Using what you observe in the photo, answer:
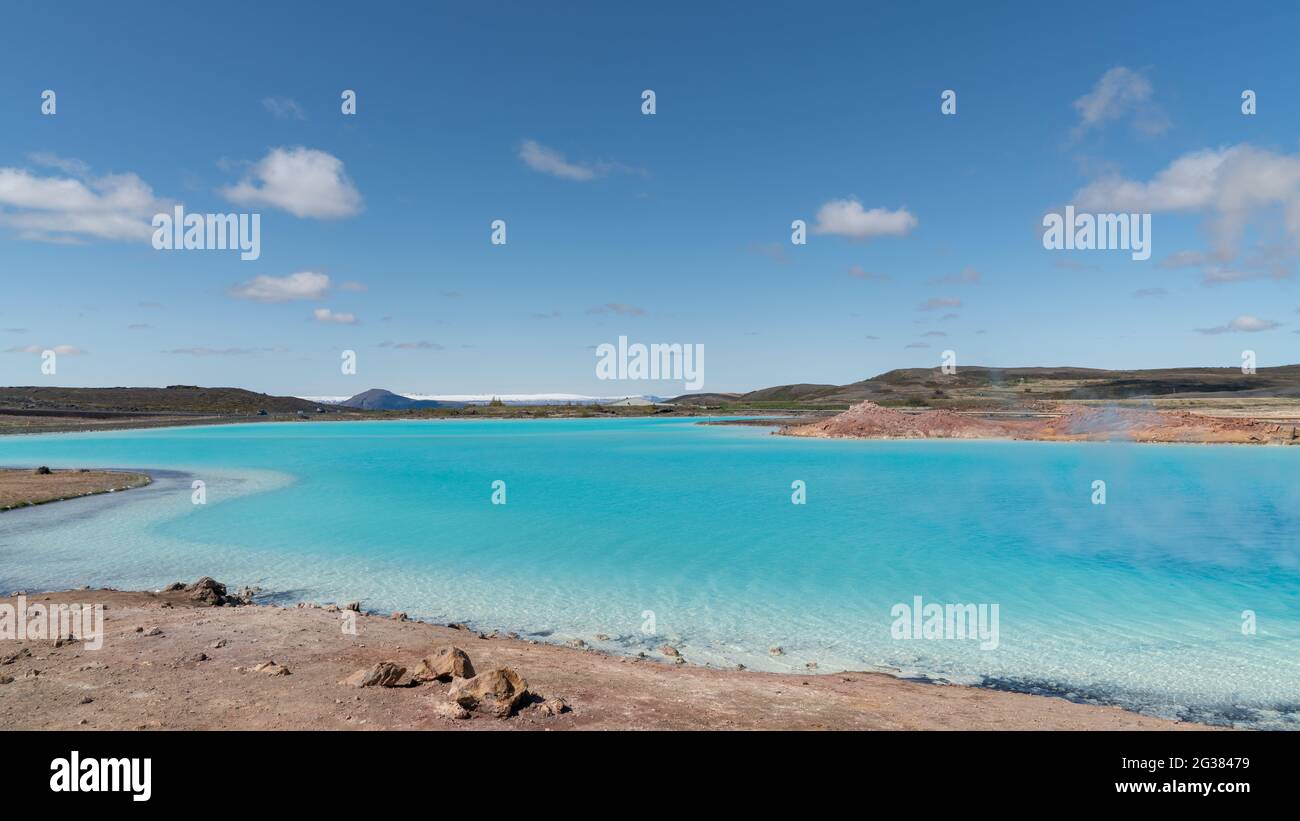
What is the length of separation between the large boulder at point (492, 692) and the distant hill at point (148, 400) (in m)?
164

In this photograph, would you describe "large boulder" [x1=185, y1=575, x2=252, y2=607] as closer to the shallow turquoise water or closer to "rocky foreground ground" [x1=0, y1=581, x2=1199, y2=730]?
the shallow turquoise water

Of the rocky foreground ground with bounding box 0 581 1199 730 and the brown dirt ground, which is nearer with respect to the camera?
the rocky foreground ground with bounding box 0 581 1199 730

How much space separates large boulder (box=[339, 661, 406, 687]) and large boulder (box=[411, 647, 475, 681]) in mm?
219

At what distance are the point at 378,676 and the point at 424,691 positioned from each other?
76 cm

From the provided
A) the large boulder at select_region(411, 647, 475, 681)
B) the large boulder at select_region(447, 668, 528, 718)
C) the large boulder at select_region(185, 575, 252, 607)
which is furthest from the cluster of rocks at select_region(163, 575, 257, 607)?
the large boulder at select_region(447, 668, 528, 718)

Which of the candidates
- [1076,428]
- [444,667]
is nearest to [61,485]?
[444,667]

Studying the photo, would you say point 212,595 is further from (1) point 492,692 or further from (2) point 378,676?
(1) point 492,692

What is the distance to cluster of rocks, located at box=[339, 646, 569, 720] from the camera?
722 cm

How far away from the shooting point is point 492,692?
7395mm

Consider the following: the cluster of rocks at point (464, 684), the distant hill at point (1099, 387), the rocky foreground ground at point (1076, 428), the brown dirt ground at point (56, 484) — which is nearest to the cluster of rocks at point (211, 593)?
the cluster of rocks at point (464, 684)

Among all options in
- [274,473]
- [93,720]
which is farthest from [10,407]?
[93,720]
